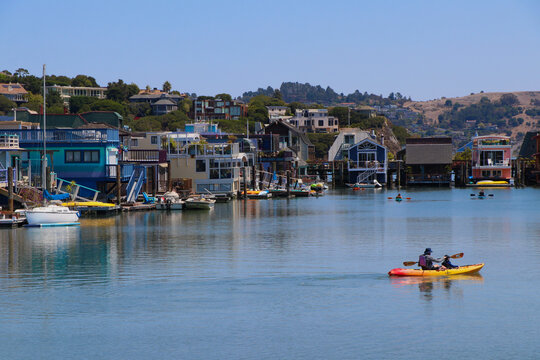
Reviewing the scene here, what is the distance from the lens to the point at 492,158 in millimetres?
151625

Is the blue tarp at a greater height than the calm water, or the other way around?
the blue tarp

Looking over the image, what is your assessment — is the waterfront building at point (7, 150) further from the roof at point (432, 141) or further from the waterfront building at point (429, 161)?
the roof at point (432, 141)

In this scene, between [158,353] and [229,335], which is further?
[229,335]

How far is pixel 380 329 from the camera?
35.2 m

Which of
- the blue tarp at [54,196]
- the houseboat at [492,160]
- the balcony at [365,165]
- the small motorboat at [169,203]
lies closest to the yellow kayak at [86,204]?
the blue tarp at [54,196]

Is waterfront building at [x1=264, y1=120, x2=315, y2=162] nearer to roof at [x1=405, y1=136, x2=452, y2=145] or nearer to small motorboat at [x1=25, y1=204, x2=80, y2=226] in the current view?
roof at [x1=405, y1=136, x2=452, y2=145]

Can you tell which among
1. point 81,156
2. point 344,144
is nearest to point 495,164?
point 344,144

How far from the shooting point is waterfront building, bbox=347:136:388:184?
154 m

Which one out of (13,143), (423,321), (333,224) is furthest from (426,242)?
(13,143)

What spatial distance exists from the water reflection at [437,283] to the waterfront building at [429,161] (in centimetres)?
11166

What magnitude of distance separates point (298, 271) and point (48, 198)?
3402cm

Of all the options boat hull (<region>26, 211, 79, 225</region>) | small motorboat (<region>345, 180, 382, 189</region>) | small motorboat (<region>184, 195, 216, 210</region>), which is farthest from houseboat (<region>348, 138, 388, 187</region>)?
boat hull (<region>26, 211, 79, 225</region>)

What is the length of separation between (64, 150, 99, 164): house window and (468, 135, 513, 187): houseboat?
8386 cm

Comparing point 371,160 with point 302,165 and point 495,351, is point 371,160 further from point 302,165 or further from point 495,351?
point 495,351
